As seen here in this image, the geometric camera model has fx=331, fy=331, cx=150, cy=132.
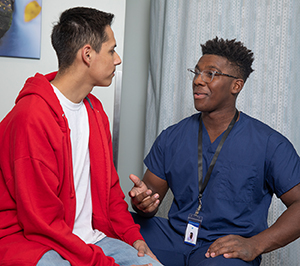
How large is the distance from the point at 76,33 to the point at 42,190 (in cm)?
67

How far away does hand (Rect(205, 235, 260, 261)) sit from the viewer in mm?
1414

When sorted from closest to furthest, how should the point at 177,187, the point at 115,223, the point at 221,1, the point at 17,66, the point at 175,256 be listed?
the point at 115,223, the point at 175,256, the point at 177,187, the point at 17,66, the point at 221,1

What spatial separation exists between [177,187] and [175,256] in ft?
1.16

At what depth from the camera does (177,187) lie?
181 cm

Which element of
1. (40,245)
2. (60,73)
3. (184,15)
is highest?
(184,15)

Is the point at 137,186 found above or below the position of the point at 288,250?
above

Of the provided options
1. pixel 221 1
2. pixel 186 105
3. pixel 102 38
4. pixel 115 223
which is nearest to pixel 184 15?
pixel 221 1

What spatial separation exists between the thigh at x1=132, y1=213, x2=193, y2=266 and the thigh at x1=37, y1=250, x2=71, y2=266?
0.64m

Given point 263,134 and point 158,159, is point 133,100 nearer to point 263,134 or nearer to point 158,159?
point 158,159

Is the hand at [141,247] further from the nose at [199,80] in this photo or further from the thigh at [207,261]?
the nose at [199,80]

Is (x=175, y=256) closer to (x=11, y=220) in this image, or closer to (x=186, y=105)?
(x=11, y=220)

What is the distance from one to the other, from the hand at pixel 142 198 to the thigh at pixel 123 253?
0.22 meters

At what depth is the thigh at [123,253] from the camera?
1351 millimetres

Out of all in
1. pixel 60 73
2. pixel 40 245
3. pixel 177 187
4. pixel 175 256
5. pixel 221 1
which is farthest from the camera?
pixel 221 1
